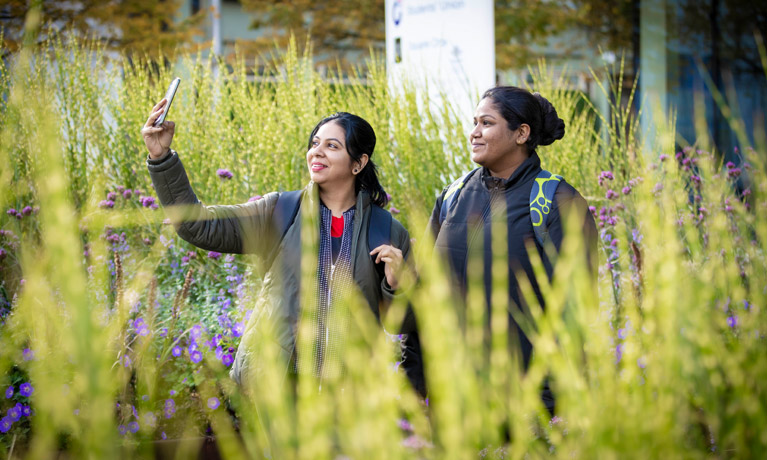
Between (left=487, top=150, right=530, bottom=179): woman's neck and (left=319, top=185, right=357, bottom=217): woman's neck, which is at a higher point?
(left=487, top=150, right=530, bottom=179): woman's neck

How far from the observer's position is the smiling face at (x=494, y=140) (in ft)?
6.97

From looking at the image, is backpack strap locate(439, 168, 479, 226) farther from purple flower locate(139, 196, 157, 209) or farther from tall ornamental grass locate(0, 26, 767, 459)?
purple flower locate(139, 196, 157, 209)

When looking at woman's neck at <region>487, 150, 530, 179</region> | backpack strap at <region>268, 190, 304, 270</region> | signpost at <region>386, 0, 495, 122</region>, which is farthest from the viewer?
signpost at <region>386, 0, 495, 122</region>

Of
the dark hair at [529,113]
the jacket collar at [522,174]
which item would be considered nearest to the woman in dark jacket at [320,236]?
the jacket collar at [522,174]

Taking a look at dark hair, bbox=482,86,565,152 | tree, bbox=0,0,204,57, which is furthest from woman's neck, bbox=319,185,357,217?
tree, bbox=0,0,204,57

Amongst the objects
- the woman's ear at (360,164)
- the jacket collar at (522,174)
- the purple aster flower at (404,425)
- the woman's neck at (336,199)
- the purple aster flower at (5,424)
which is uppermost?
the woman's ear at (360,164)

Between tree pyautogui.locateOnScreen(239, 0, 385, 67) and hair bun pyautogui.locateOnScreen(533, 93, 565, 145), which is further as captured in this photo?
tree pyautogui.locateOnScreen(239, 0, 385, 67)

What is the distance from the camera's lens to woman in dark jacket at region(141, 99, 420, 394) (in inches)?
76.0

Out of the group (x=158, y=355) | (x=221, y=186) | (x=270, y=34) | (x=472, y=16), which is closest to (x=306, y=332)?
(x=158, y=355)

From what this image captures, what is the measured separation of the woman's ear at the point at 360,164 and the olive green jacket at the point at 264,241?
122 millimetres

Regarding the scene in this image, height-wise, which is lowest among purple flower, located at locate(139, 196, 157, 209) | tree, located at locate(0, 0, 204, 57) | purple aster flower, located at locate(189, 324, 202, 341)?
purple aster flower, located at locate(189, 324, 202, 341)

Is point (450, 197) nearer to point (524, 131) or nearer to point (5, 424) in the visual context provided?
point (524, 131)

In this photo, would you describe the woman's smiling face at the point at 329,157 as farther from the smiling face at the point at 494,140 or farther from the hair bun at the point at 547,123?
the hair bun at the point at 547,123

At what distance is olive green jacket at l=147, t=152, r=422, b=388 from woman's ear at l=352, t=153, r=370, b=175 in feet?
0.40
